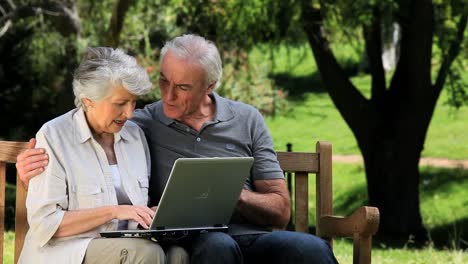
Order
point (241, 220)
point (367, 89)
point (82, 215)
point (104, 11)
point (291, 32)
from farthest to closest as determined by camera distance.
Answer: point (367, 89) → point (104, 11) → point (291, 32) → point (241, 220) → point (82, 215)

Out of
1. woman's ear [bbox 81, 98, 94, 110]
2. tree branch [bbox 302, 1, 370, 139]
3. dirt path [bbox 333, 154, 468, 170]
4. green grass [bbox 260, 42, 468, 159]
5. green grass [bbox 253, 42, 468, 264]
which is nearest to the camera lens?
woman's ear [bbox 81, 98, 94, 110]

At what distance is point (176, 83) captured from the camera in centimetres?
439

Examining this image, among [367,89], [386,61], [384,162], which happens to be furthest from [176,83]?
[386,61]

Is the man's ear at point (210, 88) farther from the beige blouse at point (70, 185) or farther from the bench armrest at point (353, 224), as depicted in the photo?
the bench armrest at point (353, 224)

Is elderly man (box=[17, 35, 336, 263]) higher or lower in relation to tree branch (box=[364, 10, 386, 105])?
higher

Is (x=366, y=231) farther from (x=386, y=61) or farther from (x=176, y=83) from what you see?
(x=386, y=61)

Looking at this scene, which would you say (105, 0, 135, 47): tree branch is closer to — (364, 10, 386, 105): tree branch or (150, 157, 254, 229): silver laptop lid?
(364, 10, 386, 105): tree branch

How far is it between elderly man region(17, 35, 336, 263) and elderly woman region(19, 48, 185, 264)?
231 millimetres

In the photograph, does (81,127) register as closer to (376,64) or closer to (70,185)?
(70,185)

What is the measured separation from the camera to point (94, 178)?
3990 millimetres

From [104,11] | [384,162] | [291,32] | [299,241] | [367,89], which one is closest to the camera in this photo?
[299,241]

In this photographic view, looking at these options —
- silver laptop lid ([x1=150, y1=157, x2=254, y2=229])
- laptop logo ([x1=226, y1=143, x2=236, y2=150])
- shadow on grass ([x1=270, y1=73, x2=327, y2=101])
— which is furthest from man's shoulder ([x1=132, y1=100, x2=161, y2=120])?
shadow on grass ([x1=270, y1=73, x2=327, y2=101])

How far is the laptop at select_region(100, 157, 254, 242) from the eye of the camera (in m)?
3.88

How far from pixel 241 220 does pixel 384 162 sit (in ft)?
24.6
